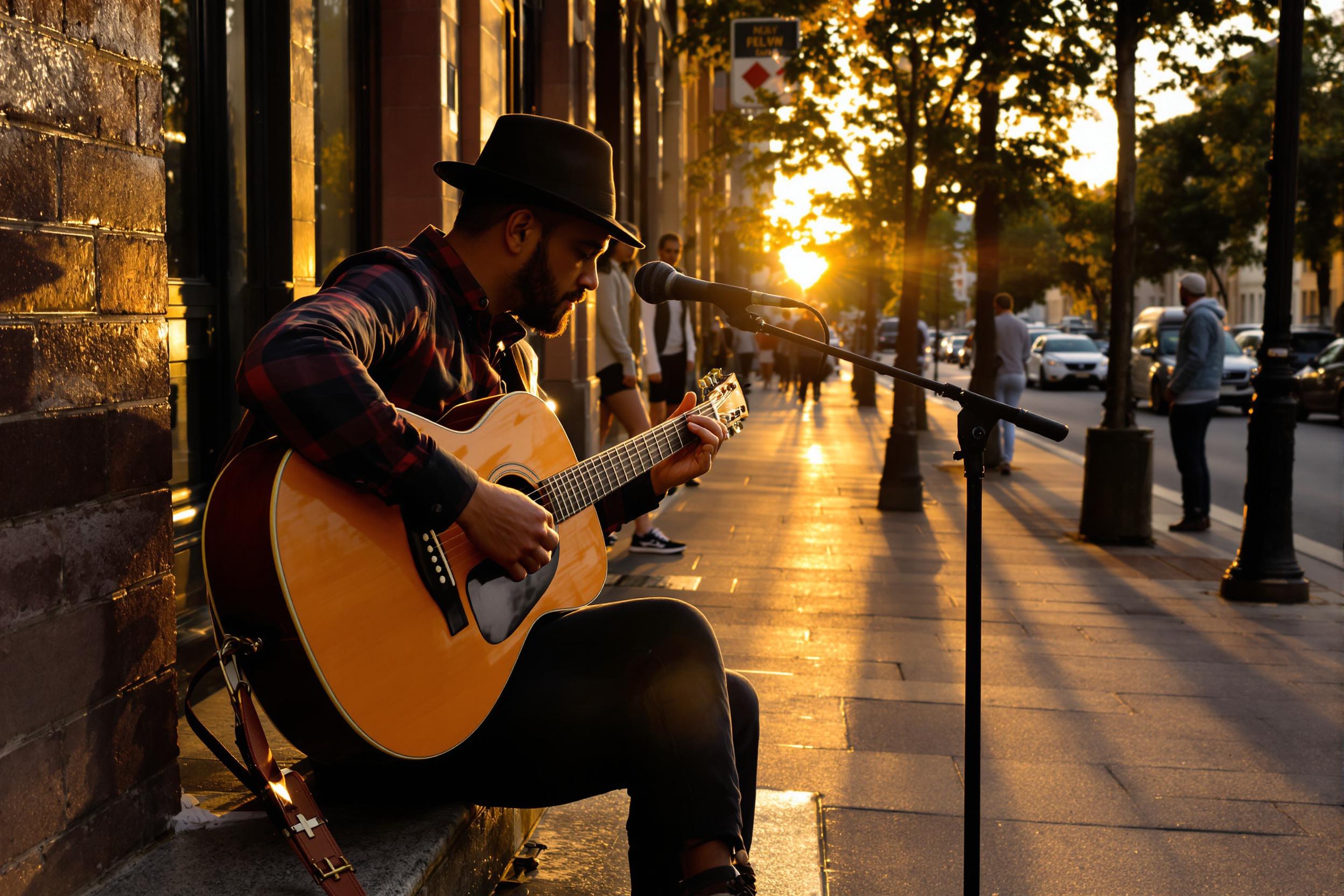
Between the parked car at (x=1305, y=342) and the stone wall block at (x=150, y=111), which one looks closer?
the stone wall block at (x=150, y=111)

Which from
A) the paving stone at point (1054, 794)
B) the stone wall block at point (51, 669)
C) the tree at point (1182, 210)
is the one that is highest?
the tree at point (1182, 210)

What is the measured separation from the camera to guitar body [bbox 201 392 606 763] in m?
Answer: 2.09

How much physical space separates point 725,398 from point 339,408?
1378 mm

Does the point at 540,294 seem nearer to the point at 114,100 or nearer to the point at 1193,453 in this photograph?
the point at 114,100

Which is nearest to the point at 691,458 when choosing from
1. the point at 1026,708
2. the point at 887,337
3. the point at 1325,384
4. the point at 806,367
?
the point at 1026,708

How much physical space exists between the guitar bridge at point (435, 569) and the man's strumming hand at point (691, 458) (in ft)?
2.65

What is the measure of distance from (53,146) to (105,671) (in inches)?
35.2

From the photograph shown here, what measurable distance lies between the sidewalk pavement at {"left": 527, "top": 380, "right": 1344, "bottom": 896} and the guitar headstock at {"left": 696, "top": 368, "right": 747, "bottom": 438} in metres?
1.12

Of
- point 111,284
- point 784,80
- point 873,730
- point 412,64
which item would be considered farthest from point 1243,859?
point 784,80

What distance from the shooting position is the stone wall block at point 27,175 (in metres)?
2.01

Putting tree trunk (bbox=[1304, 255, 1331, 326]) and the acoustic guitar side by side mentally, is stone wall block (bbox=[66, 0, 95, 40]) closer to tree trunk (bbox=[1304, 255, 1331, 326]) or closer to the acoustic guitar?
the acoustic guitar

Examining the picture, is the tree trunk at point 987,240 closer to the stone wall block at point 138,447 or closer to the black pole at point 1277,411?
the black pole at point 1277,411

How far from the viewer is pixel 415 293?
101 inches

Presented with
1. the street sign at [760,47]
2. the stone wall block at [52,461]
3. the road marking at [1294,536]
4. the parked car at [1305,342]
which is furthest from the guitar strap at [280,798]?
the parked car at [1305,342]
